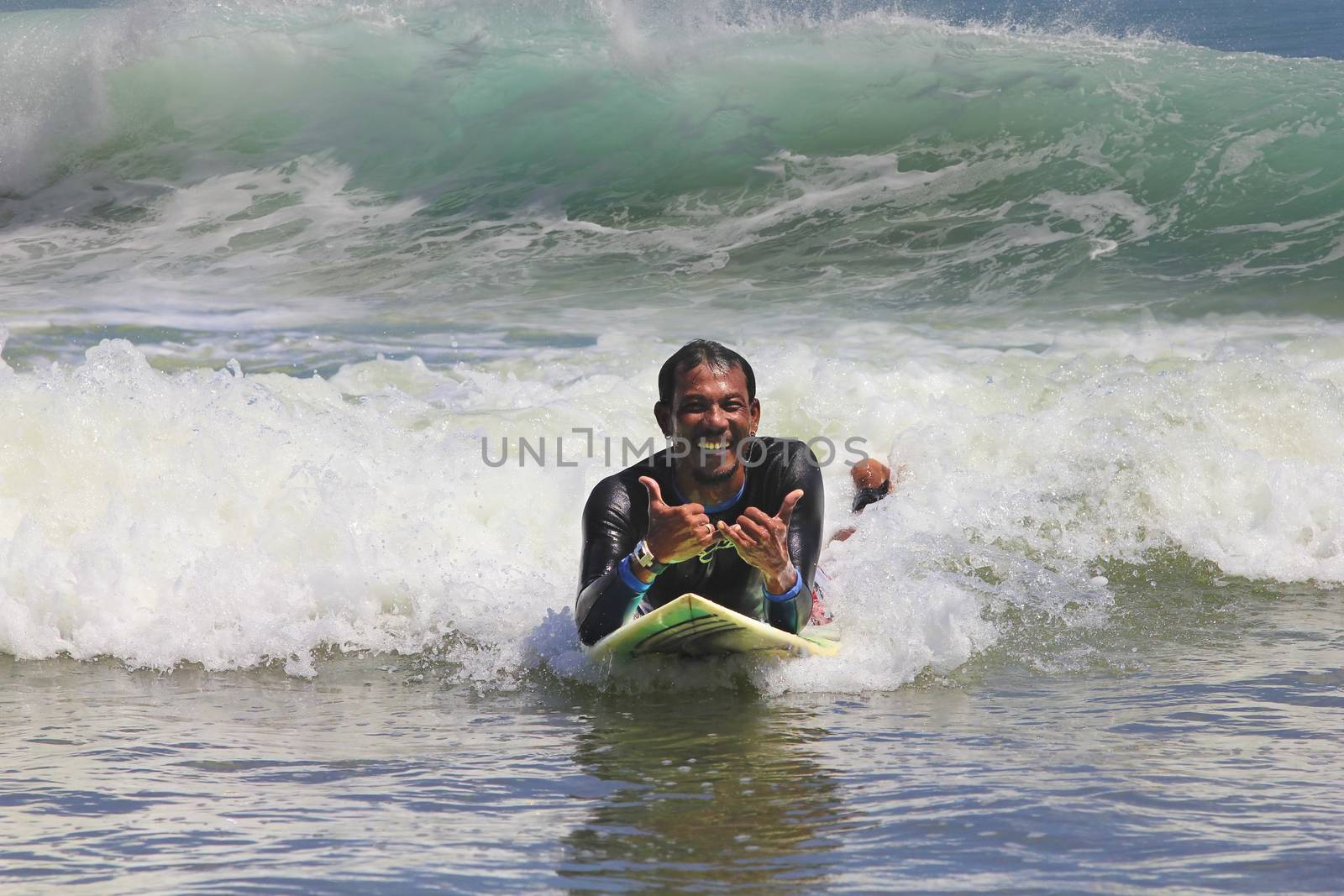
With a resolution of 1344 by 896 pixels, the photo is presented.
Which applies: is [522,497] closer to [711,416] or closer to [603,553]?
[603,553]

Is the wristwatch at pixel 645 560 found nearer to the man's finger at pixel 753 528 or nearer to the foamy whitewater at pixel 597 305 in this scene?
the man's finger at pixel 753 528

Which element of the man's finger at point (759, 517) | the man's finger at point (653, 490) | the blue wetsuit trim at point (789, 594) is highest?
the man's finger at point (653, 490)

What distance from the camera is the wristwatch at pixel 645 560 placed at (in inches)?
170

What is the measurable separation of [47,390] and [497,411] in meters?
2.51

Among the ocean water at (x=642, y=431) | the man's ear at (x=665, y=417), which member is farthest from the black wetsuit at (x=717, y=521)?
the ocean water at (x=642, y=431)

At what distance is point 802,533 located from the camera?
15.7ft

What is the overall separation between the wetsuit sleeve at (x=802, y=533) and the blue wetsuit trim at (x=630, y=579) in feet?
1.44

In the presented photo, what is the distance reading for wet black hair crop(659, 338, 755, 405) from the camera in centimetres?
456

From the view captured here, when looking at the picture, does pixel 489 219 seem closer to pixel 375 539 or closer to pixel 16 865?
pixel 375 539

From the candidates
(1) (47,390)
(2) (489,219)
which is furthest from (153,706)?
(2) (489,219)

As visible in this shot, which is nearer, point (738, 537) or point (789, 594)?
point (738, 537)

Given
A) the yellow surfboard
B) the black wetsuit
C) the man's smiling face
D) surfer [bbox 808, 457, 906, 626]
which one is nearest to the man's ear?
the man's smiling face

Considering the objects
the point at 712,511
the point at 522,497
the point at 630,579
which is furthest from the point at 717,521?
the point at 522,497

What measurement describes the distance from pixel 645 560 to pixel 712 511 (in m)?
0.49
